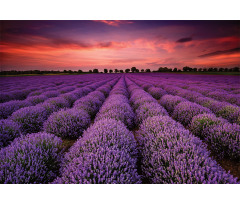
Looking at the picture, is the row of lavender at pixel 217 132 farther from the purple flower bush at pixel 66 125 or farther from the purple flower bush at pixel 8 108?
the purple flower bush at pixel 8 108

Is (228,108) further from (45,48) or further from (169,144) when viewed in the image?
(45,48)

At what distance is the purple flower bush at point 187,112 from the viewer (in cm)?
395

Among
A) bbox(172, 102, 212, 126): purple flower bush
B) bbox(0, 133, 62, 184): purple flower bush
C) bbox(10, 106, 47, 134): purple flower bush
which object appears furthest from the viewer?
bbox(172, 102, 212, 126): purple flower bush

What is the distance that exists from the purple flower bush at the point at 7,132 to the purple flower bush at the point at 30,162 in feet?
3.13

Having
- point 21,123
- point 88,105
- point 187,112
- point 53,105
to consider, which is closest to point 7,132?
point 21,123

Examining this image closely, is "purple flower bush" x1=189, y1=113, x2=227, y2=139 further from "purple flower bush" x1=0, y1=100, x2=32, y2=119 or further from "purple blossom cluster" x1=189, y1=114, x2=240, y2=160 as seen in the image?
"purple flower bush" x1=0, y1=100, x2=32, y2=119

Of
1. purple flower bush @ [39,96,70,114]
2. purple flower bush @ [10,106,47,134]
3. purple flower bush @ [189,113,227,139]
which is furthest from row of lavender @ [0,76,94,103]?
purple flower bush @ [189,113,227,139]

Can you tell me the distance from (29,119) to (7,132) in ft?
3.01

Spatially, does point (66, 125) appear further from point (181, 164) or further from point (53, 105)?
point (181, 164)

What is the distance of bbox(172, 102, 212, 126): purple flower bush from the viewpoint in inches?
156

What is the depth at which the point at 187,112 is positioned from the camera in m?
4.09

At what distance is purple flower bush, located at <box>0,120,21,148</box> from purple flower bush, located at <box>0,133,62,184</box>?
37.6 inches

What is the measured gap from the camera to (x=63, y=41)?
3998mm
